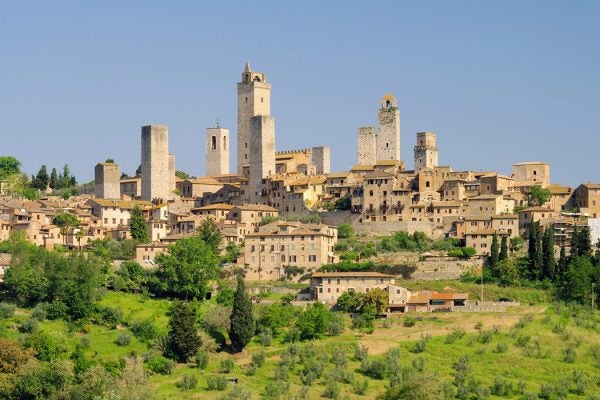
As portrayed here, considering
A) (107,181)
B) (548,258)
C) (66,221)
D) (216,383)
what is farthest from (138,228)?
(548,258)

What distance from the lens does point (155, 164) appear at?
103m

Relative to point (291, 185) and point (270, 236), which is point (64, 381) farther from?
point (291, 185)

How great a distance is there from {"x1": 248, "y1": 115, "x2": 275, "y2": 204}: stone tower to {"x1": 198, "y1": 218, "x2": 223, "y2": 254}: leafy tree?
10262 mm

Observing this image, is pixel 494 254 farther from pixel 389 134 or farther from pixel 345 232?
pixel 389 134

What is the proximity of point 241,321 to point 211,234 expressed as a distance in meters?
13.5

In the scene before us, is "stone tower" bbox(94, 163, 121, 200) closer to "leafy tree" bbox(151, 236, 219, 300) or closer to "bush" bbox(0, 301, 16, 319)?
"leafy tree" bbox(151, 236, 219, 300)

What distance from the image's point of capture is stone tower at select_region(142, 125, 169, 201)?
336ft

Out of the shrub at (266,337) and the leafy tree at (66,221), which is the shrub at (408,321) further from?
the leafy tree at (66,221)

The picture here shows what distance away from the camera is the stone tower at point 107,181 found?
102750 millimetres

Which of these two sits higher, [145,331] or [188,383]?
[145,331]

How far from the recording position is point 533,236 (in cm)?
8206

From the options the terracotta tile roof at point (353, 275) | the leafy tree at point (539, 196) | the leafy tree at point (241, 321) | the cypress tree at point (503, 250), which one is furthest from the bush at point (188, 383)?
the leafy tree at point (539, 196)

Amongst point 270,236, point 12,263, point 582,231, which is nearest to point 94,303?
point 12,263

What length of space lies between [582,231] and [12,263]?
29.8 m
